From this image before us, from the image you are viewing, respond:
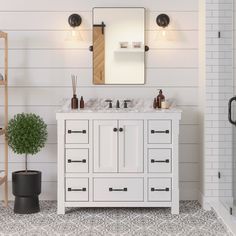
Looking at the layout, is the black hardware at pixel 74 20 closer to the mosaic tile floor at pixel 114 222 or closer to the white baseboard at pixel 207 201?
the mosaic tile floor at pixel 114 222

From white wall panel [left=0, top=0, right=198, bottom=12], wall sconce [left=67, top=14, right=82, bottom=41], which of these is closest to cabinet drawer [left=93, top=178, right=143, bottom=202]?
wall sconce [left=67, top=14, right=82, bottom=41]

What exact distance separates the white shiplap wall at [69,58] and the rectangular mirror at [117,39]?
0.08 m

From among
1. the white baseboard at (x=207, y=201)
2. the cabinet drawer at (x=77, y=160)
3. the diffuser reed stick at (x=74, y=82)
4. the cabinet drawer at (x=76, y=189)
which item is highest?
the diffuser reed stick at (x=74, y=82)

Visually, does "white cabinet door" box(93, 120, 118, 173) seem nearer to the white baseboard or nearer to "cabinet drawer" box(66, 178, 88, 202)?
"cabinet drawer" box(66, 178, 88, 202)

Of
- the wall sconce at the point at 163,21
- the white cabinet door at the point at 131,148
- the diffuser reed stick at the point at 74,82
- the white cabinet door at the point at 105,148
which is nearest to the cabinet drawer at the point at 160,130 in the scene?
the white cabinet door at the point at 131,148

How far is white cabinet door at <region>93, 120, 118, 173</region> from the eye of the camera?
5.36 m

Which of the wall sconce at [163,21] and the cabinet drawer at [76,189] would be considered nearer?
the cabinet drawer at [76,189]

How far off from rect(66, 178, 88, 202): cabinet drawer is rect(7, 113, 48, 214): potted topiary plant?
30 centimetres

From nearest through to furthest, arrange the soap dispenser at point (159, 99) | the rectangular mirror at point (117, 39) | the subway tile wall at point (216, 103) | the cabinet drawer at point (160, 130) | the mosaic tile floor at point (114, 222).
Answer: the mosaic tile floor at point (114, 222)
the cabinet drawer at point (160, 130)
the subway tile wall at point (216, 103)
the soap dispenser at point (159, 99)
the rectangular mirror at point (117, 39)

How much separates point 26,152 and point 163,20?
1.82m

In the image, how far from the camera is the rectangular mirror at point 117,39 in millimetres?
5824

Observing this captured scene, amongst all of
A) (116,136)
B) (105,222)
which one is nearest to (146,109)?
(116,136)

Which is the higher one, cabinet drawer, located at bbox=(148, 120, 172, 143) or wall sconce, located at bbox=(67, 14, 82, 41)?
wall sconce, located at bbox=(67, 14, 82, 41)

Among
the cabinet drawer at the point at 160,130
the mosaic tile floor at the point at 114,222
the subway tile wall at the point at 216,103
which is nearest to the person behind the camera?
the mosaic tile floor at the point at 114,222
